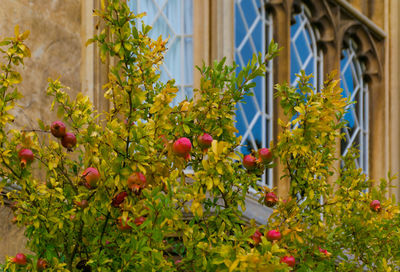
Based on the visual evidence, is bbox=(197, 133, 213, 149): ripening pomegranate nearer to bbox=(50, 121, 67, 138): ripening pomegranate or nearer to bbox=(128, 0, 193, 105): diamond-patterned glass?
bbox=(50, 121, 67, 138): ripening pomegranate

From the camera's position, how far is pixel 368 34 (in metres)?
12.3

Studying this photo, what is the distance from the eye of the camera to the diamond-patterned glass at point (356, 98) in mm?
12133

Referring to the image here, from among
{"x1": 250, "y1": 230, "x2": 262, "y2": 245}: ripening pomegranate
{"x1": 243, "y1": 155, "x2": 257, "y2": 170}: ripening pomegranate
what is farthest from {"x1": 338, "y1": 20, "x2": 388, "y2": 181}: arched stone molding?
{"x1": 250, "y1": 230, "x2": 262, "y2": 245}: ripening pomegranate

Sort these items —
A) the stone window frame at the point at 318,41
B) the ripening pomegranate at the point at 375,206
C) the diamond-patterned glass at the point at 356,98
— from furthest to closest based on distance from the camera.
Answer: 1. the diamond-patterned glass at the point at 356,98
2. the stone window frame at the point at 318,41
3. the ripening pomegranate at the point at 375,206

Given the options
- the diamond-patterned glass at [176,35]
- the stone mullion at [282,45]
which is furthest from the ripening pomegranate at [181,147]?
the stone mullion at [282,45]

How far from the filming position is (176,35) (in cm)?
817

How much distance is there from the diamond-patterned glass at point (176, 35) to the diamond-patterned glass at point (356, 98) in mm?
4272

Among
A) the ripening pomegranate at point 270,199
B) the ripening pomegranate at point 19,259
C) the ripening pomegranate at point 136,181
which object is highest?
the ripening pomegranate at point 136,181

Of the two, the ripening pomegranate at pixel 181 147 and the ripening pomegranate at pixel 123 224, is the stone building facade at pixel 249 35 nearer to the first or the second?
the ripening pomegranate at pixel 123 224

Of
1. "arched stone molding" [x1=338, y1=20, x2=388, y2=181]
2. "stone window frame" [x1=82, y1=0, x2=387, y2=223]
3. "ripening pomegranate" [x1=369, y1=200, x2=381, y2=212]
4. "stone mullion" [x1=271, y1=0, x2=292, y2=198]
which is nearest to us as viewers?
"ripening pomegranate" [x1=369, y1=200, x2=381, y2=212]

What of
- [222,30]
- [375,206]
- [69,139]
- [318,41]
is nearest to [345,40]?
[318,41]

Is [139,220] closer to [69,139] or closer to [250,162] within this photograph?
[69,139]

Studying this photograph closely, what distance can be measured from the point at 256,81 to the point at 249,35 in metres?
0.52

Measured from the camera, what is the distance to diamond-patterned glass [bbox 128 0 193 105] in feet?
26.3
